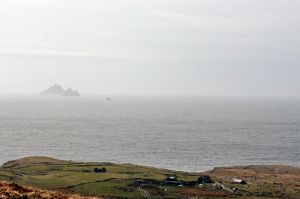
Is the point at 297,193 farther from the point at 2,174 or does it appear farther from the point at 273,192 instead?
the point at 2,174

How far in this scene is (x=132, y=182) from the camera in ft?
340

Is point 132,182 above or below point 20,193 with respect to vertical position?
below

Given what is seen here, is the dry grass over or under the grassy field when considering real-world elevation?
over

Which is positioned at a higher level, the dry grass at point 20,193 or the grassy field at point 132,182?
the dry grass at point 20,193

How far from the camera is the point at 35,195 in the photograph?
106 feet

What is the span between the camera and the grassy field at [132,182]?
95.2m

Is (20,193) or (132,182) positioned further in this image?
(132,182)

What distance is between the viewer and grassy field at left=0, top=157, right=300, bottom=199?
95188mm

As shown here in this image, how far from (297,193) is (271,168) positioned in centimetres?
4692

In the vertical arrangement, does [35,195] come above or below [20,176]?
above

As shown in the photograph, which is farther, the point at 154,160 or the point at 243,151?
the point at 243,151

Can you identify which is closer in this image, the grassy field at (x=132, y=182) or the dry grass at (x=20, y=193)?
the dry grass at (x=20, y=193)

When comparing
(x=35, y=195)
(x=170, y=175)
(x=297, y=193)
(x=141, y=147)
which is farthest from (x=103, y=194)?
(x=141, y=147)

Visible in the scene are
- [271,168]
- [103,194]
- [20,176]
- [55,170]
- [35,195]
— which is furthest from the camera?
[271,168]
